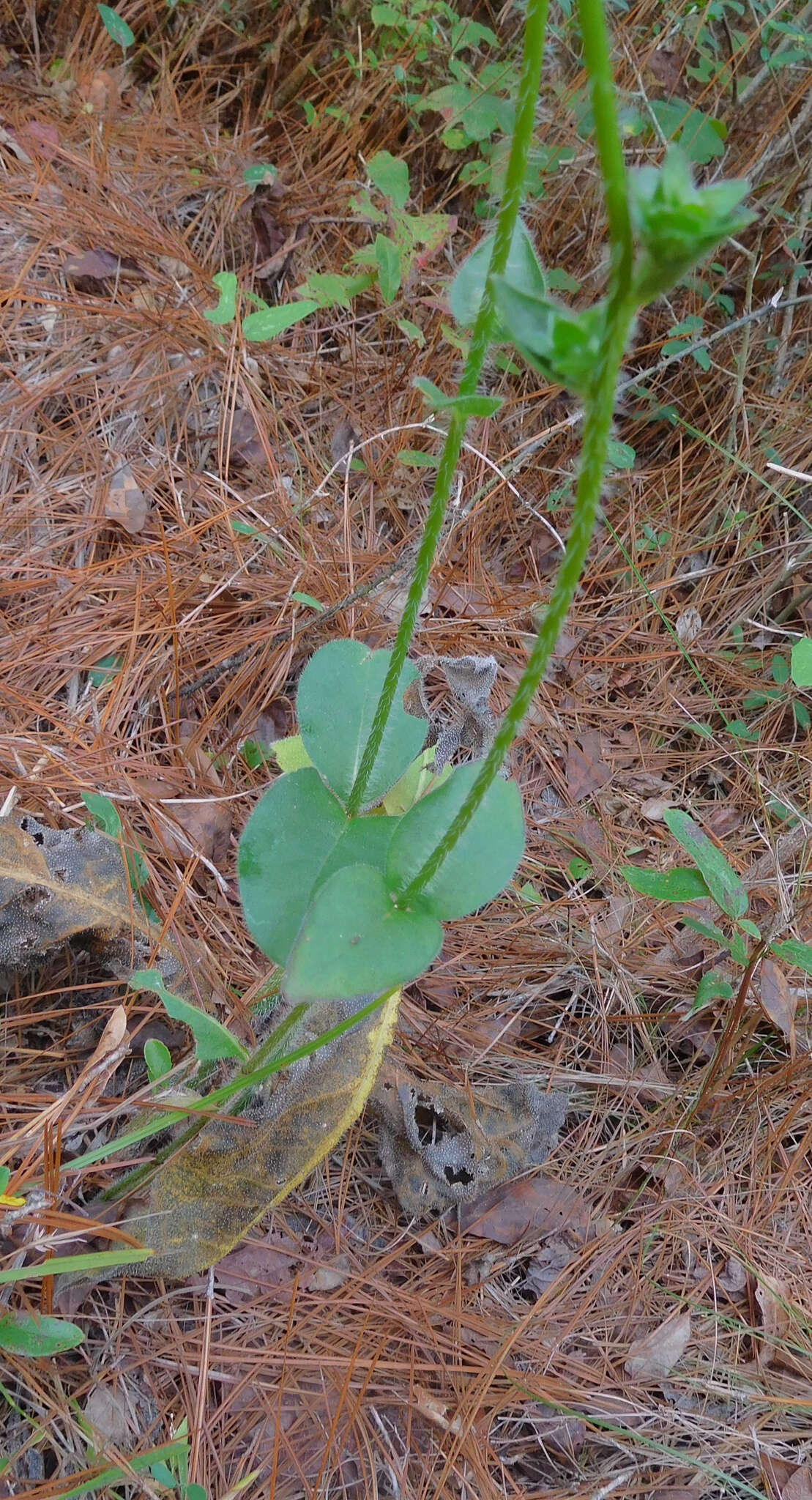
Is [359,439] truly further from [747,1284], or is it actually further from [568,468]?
[747,1284]

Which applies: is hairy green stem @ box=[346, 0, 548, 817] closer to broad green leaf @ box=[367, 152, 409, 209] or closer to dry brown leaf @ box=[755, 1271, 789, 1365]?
dry brown leaf @ box=[755, 1271, 789, 1365]

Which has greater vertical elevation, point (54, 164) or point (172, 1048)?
point (54, 164)

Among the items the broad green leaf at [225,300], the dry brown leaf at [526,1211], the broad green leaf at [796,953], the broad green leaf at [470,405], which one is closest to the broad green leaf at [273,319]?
the broad green leaf at [225,300]

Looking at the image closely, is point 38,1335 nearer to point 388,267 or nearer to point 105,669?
point 105,669

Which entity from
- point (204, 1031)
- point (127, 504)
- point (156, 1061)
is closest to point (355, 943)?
point (204, 1031)

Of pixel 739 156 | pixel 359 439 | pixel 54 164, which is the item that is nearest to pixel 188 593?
pixel 359 439

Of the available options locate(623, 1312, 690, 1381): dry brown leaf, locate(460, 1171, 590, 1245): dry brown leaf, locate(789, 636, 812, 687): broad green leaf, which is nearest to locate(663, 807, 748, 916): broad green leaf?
locate(789, 636, 812, 687): broad green leaf
